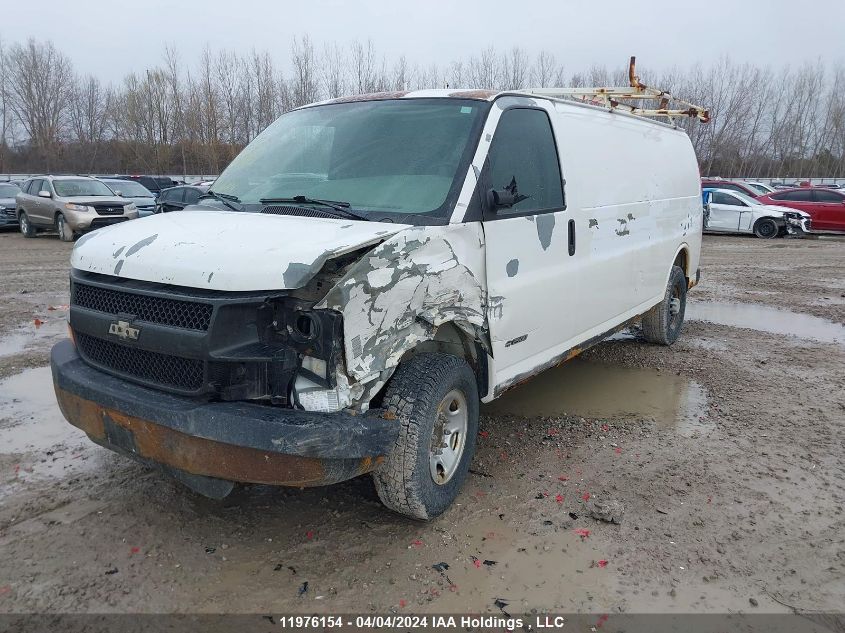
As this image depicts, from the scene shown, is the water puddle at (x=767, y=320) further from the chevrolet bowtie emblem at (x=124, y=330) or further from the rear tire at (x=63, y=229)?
the rear tire at (x=63, y=229)

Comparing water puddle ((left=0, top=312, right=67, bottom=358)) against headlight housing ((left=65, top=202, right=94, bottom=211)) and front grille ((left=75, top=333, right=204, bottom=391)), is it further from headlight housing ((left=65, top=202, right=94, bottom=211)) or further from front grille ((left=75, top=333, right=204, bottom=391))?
headlight housing ((left=65, top=202, right=94, bottom=211))

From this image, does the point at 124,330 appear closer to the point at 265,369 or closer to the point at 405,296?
the point at 265,369

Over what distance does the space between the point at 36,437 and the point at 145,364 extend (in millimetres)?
2132

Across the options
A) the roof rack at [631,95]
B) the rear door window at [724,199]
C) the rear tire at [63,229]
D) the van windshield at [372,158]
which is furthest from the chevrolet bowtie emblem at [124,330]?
the rear door window at [724,199]

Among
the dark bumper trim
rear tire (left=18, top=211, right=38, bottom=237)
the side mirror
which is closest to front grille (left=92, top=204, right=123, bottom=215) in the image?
rear tire (left=18, top=211, right=38, bottom=237)

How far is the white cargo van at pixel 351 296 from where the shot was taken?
2.84 metres

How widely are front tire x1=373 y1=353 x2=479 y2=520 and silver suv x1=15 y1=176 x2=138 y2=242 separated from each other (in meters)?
16.2

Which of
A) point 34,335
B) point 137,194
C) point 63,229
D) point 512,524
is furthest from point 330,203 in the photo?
point 137,194

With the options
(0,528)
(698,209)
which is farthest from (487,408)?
(698,209)

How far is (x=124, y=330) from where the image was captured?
3.09m

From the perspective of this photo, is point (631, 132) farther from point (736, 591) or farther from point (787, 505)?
point (736, 591)

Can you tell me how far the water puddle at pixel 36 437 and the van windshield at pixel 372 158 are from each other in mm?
1970

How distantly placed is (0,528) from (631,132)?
538cm

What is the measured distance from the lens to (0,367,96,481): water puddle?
417cm
